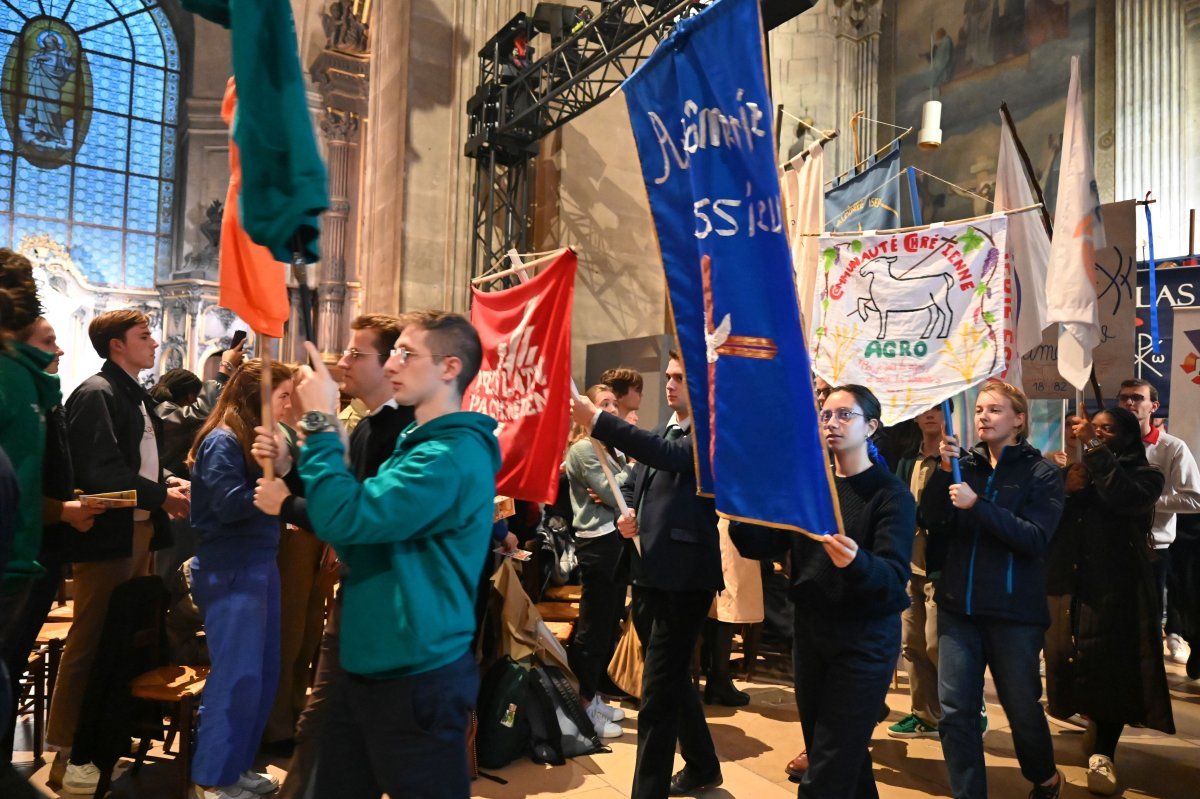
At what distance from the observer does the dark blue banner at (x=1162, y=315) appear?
24.5ft

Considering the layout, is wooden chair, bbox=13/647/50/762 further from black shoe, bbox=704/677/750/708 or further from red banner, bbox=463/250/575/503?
black shoe, bbox=704/677/750/708

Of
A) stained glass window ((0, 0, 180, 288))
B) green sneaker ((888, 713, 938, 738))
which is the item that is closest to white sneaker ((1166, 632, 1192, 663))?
green sneaker ((888, 713, 938, 738))

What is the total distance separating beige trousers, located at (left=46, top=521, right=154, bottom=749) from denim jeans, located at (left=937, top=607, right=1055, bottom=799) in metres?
3.46

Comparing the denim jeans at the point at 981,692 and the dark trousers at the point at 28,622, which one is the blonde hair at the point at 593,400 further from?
the dark trousers at the point at 28,622

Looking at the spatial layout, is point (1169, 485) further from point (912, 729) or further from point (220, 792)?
point (220, 792)

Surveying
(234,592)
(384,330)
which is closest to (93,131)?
(234,592)

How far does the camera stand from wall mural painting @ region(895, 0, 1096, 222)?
12.8 m

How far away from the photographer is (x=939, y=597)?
3.68 metres

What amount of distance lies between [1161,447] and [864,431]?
4663 millimetres

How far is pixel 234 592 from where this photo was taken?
11.6ft

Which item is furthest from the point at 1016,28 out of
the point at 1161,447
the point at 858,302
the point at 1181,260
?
the point at 858,302

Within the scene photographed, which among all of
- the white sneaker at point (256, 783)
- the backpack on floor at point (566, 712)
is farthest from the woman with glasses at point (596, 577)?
the white sneaker at point (256, 783)

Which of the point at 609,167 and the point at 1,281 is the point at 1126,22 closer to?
the point at 609,167

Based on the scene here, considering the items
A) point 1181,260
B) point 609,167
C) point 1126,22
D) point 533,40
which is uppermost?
point 1126,22
